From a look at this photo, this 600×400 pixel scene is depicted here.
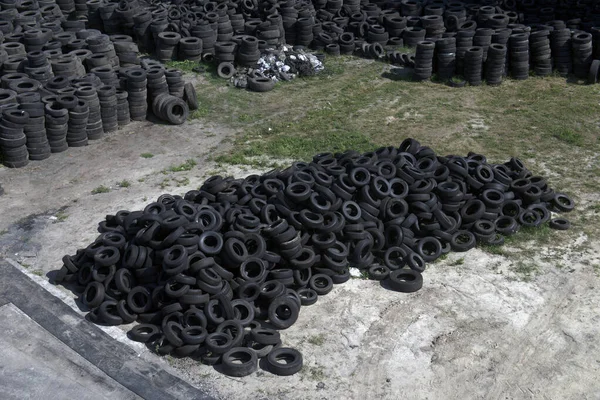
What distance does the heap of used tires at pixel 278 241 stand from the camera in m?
11.5

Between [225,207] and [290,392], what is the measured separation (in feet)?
12.6

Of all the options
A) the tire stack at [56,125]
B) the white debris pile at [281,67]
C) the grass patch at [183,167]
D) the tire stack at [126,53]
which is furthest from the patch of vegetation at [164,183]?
the white debris pile at [281,67]

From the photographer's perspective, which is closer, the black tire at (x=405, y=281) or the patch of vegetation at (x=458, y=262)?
the black tire at (x=405, y=281)

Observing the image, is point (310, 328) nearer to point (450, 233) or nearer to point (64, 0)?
point (450, 233)

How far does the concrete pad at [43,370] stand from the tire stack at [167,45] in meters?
12.3

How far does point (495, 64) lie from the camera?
21172 millimetres

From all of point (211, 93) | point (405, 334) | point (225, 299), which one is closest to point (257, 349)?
point (225, 299)

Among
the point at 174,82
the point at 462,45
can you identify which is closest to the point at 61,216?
the point at 174,82

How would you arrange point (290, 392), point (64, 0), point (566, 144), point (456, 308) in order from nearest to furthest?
1. point (290, 392)
2. point (456, 308)
3. point (566, 144)
4. point (64, 0)

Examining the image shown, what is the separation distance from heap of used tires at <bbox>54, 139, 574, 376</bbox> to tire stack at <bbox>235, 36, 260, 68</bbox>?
7.61 meters

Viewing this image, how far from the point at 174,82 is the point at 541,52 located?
32.5 ft

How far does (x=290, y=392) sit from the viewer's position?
1058cm

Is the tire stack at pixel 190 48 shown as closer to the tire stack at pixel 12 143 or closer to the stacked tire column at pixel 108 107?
the stacked tire column at pixel 108 107

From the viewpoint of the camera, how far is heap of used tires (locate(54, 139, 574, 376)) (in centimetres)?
1152
